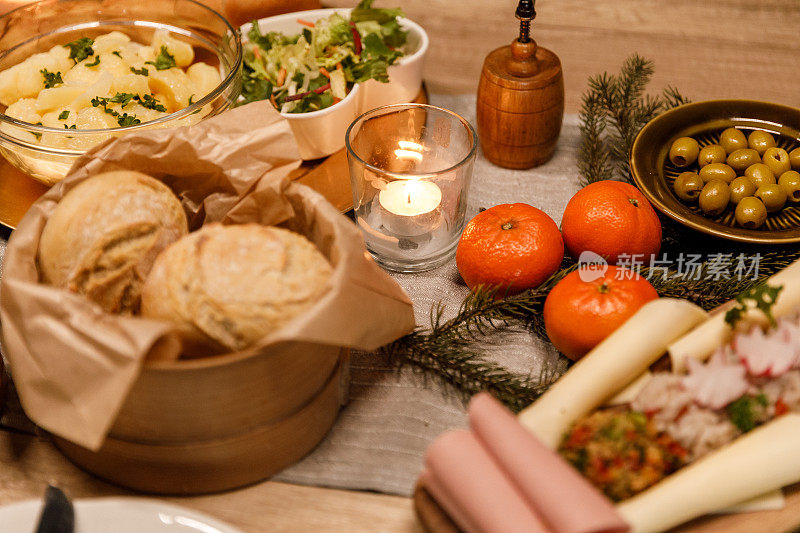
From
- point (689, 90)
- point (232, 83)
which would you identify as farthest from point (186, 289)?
point (689, 90)

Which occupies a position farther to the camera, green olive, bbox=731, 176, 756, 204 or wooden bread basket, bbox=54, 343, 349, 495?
green olive, bbox=731, 176, 756, 204

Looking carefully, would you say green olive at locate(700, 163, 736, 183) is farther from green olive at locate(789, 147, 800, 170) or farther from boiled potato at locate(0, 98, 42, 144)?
boiled potato at locate(0, 98, 42, 144)

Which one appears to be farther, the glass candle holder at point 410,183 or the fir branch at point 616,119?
the fir branch at point 616,119

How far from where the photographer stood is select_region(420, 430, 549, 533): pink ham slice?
0.55 metres

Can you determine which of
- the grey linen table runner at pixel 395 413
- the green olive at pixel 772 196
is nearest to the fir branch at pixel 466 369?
the grey linen table runner at pixel 395 413

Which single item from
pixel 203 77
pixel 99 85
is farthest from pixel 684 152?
pixel 99 85

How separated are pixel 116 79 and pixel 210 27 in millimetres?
241

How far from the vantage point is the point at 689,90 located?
137 centimetres

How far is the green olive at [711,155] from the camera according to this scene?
1.00m

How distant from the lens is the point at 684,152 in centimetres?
101

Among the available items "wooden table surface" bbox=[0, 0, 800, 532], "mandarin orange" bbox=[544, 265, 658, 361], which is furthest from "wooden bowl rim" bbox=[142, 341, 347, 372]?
"wooden table surface" bbox=[0, 0, 800, 532]

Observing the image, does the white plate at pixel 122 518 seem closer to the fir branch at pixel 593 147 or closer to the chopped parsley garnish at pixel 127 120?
the chopped parsley garnish at pixel 127 120

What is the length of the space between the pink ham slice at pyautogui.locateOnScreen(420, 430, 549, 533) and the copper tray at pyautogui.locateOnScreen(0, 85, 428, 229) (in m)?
0.51

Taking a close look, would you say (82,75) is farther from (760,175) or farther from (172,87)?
(760,175)
